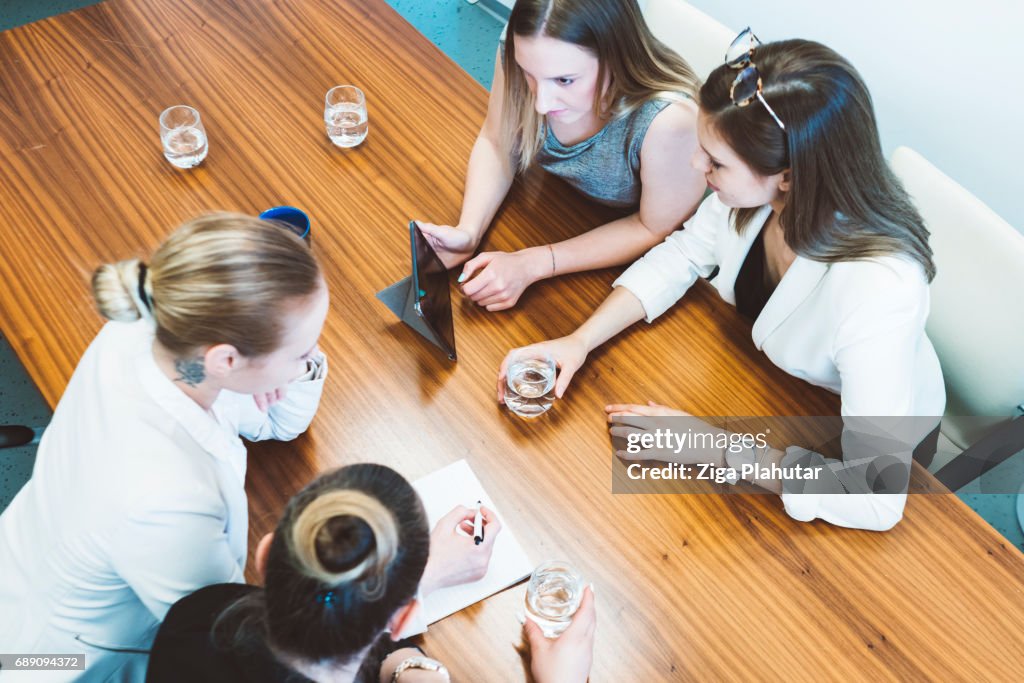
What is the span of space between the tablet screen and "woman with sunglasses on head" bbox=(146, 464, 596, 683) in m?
0.45

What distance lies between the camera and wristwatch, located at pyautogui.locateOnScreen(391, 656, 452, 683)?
102 centimetres

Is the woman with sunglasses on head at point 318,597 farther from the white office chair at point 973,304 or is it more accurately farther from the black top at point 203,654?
the white office chair at point 973,304

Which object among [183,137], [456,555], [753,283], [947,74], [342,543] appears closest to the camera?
[342,543]

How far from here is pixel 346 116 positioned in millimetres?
1640

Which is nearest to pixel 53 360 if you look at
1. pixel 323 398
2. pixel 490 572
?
pixel 323 398

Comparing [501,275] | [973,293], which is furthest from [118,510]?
[973,293]

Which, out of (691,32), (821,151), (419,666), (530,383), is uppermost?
(821,151)

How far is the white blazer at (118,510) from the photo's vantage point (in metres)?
0.96

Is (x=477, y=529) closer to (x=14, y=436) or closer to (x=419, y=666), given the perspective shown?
(x=419, y=666)

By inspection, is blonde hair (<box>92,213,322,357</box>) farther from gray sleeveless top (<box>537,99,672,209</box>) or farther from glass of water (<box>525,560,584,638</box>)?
gray sleeveless top (<box>537,99,672,209</box>)

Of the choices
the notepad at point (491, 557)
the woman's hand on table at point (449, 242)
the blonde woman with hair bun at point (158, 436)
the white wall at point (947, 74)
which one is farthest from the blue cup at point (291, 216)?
the white wall at point (947, 74)

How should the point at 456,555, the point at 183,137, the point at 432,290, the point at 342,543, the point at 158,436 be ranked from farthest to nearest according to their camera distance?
the point at 183,137, the point at 432,290, the point at 456,555, the point at 158,436, the point at 342,543

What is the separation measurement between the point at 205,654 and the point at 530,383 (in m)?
0.66

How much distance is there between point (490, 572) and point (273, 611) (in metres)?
0.40
